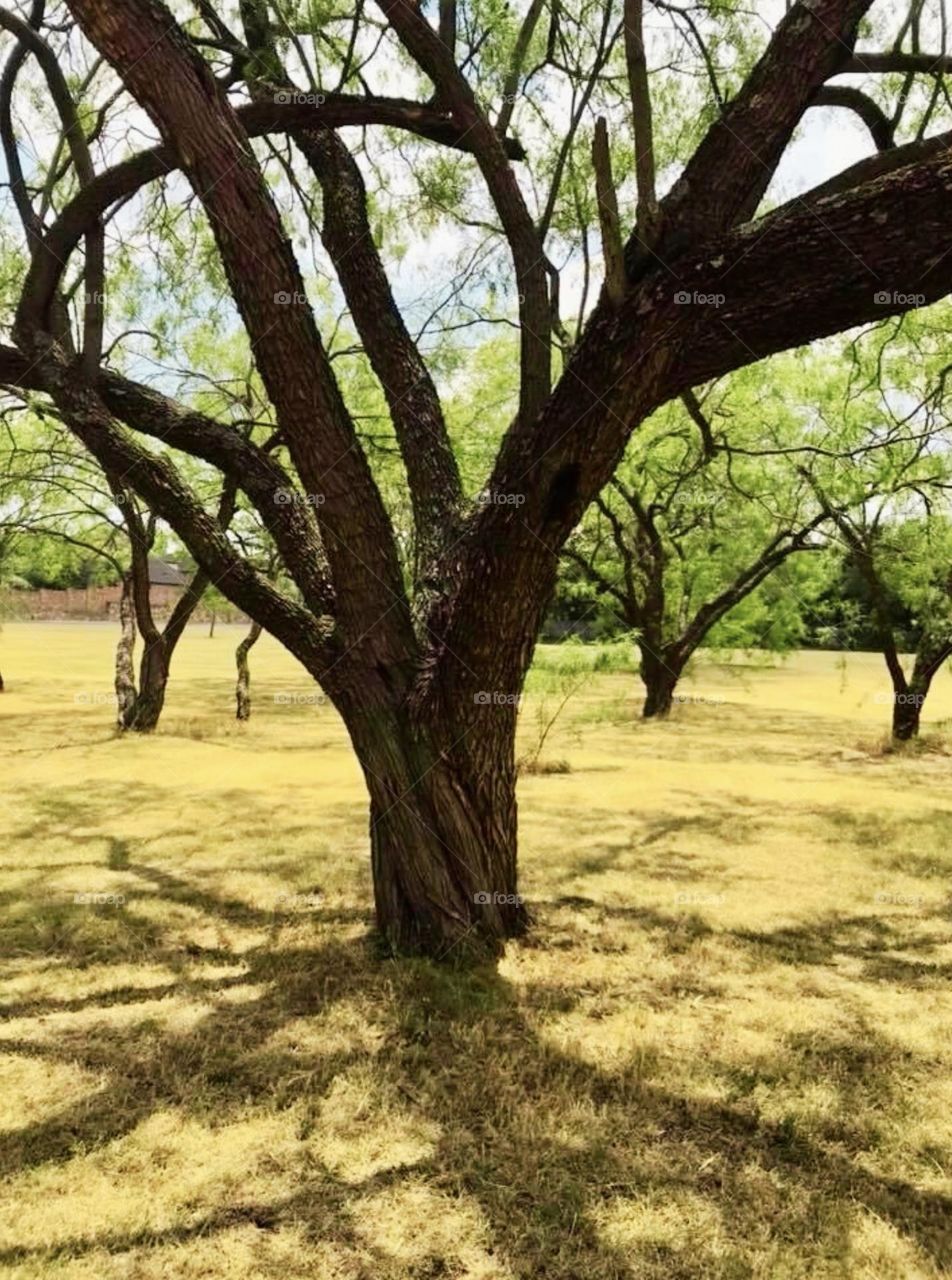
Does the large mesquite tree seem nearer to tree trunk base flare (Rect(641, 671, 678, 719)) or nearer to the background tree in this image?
the background tree

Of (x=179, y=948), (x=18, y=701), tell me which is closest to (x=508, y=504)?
(x=179, y=948)

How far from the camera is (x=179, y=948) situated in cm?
456

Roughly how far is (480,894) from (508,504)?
1.96 m

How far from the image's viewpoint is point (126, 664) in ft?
46.8
